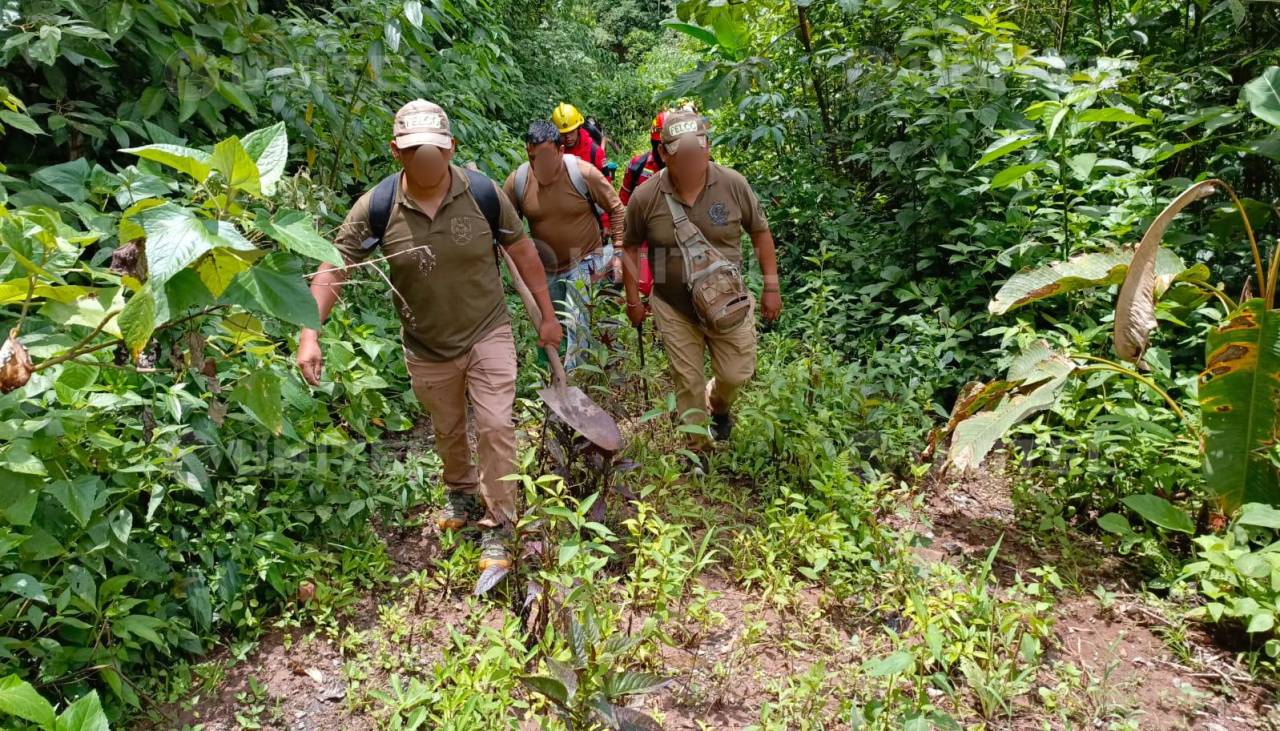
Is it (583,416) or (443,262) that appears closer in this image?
(583,416)

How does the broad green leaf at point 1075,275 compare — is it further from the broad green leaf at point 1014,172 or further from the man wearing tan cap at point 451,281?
the man wearing tan cap at point 451,281

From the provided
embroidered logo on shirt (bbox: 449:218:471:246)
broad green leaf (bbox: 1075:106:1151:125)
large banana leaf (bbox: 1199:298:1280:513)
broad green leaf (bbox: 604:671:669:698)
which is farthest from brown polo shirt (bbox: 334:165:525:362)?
large banana leaf (bbox: 1199:298:1280:513)

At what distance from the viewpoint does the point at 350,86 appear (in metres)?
5.28

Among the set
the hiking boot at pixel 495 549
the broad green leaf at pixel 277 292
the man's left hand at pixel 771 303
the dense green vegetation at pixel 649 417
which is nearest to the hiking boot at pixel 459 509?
the dense green vegetation at pixel 649 417

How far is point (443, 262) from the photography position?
366cm

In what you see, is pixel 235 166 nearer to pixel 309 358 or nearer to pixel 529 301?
pixel 309 358

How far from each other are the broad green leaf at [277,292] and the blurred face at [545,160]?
11.7ft

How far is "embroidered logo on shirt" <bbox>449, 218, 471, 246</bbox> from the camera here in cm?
366

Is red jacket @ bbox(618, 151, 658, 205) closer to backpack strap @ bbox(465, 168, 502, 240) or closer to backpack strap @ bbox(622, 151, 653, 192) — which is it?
backpack strap @ bbox(622, 151, 653, 192)

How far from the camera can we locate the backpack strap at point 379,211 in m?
3.60

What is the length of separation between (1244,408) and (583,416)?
2699 millimetres

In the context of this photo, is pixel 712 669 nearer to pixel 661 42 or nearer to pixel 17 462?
pixel 17 462

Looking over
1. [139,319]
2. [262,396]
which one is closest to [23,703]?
[262,396]

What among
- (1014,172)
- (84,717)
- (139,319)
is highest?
(139,319)
